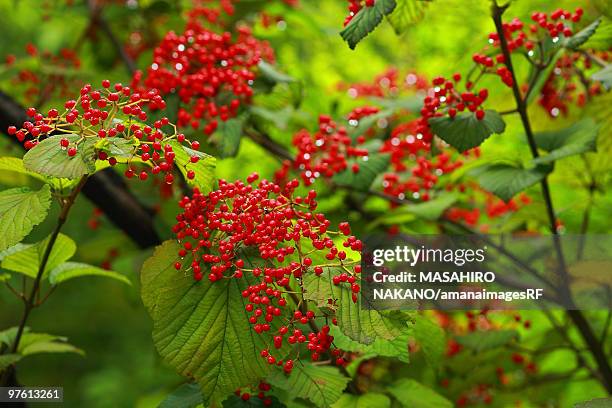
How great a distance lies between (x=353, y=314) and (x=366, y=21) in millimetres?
779

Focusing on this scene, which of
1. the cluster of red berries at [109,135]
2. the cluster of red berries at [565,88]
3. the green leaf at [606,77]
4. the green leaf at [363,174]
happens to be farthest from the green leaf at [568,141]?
the cluster of red berries at [109,135]

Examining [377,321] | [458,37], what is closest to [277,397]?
[377,321]

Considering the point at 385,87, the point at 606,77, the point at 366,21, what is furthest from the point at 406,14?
the point at 385,87

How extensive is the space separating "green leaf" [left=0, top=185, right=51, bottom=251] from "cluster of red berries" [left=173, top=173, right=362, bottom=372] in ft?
1.03

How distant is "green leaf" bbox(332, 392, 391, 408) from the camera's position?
1.75m

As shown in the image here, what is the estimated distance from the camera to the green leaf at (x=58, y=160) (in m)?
1.33

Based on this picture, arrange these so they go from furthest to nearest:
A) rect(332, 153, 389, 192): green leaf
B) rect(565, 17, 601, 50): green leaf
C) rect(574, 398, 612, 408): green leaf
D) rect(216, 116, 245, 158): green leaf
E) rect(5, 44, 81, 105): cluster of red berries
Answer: rect(5, 44, 81, 105): cluster of red berries < rect(332, 153, 389, 192): green leaf < rect(216, 116, 245, 158): green leaf < rect(565, 17, 601, 50): green leaf < rect(574, 398, 612, 408): green leaf

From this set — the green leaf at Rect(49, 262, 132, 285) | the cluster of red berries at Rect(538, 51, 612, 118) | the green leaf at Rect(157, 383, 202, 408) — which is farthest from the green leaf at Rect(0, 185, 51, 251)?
the cluster of red berries at Rect(538, 51, 612, 118)

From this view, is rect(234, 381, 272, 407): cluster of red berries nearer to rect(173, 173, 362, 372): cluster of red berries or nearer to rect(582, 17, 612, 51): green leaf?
rect(173, 173, 362, 372): cluster of red berries

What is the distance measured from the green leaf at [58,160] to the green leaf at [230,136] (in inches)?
36.5

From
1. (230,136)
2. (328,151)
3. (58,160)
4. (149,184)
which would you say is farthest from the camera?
(149,184)

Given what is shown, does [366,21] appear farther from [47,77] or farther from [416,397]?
[47,77]

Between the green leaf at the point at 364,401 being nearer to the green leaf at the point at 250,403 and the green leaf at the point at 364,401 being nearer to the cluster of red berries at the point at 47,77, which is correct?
the green leaf at the point at 250,403

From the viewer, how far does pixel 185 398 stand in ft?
5.53
